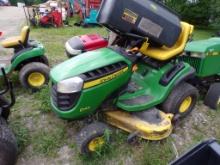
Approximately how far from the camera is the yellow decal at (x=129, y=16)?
283 cm

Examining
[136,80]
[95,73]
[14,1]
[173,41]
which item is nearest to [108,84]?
[95,73]

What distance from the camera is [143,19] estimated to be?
2.93 m

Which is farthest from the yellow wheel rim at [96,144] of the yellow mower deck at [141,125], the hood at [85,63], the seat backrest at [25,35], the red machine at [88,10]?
the red machine at [88,10]

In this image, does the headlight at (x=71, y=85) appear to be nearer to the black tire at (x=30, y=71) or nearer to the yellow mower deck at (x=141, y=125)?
the yellow mower deck at (x=141, y=125)

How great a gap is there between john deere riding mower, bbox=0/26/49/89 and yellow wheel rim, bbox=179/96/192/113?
2.03 meters

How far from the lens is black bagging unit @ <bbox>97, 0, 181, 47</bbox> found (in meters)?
2.82

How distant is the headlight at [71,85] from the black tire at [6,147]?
0.65 metres

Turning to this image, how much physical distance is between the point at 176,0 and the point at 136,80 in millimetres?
8052

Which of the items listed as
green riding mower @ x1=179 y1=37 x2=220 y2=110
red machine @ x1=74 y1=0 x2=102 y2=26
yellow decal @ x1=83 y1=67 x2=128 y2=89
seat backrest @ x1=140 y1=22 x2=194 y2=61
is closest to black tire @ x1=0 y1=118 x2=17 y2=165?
yellow decal @ x1=83 y1=67 x2=128 y2=89

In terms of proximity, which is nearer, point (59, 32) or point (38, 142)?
point (38, 142)

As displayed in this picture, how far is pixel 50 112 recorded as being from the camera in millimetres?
3607

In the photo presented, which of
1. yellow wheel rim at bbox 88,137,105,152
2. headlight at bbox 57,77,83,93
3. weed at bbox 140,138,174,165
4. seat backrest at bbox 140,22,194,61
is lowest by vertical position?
weed at bbox 140,138,174,165

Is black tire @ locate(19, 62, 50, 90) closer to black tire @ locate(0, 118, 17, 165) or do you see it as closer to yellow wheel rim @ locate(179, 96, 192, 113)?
black tire @ locate(0, 118, 17, 165)

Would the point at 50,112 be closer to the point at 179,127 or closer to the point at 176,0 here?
the point at 179,127
